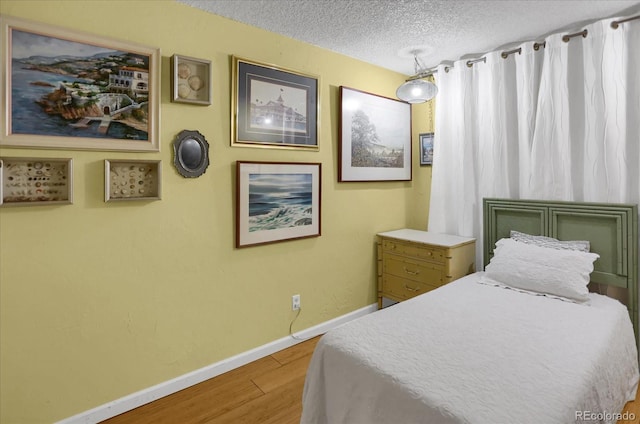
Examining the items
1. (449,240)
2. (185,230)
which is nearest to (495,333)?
(449,240)

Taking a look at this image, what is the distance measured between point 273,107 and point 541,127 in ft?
6.94

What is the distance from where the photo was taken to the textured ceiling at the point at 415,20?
7.31 feet

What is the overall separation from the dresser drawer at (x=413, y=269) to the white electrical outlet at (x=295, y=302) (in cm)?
99

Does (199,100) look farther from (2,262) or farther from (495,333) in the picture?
(495,333)

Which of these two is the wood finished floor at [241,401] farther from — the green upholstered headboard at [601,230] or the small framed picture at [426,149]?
the small framed picture at [426,149]

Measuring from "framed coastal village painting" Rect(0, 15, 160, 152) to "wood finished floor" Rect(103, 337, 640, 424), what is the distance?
1.59 m

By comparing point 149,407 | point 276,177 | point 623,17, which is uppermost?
point 623,17

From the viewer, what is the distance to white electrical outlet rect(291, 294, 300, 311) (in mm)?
2900

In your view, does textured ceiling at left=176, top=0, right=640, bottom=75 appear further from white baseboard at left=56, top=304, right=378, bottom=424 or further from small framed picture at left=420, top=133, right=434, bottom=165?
white baseboard at left=56, top=304, right=378, bottom=424

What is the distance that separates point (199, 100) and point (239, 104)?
0.97ft

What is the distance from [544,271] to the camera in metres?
2.36

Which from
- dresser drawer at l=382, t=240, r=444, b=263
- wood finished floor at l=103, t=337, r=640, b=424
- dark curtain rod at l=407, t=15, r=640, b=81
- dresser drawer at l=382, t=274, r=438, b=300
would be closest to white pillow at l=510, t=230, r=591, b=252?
dresser drawer at l=382, t=240, r=444, b=263

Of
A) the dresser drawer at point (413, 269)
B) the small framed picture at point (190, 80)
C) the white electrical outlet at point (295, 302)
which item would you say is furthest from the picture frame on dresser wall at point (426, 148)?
the small framed picture at point (190, 80)

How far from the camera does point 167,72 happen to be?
219 cm
